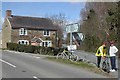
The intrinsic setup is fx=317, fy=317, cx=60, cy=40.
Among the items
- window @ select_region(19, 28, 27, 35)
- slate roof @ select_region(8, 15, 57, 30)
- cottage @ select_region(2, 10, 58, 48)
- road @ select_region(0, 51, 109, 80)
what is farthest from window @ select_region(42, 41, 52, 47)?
road @ select_region(0, 51, 109, 80)

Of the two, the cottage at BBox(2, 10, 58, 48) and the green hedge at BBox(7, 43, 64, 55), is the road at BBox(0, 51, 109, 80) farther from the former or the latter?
the cottage at BBox(2, 10, 58, 48)

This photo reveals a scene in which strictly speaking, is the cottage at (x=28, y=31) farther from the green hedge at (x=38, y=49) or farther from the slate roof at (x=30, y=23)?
the green hedge at (x=38, y=49)

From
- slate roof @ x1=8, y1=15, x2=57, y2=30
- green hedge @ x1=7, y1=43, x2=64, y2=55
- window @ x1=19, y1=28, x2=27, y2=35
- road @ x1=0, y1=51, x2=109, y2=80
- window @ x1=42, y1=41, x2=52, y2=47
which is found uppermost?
slate roof @ x1=8, y1=15, x2=57, y2=30

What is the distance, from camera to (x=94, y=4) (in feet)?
226

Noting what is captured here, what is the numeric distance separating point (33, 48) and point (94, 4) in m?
27.6

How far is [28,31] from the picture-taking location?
217 feet

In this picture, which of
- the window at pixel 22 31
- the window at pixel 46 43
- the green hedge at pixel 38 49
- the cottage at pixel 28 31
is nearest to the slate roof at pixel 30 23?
the cottage at pixel 28 31

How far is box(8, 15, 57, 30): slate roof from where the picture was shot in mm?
65325

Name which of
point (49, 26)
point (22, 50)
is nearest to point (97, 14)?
point (49, 26)

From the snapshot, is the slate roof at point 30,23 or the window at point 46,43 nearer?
the slate roof at point 30,23

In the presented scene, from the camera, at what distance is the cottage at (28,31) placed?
6462 cm

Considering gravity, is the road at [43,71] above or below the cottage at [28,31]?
below

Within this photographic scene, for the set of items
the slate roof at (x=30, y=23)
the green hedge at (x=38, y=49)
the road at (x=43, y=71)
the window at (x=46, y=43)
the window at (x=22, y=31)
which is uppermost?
the slate roof at (x=30, y=23)

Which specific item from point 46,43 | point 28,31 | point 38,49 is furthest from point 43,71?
point 46,43
